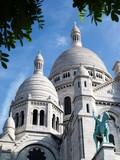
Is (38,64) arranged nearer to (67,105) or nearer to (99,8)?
(67,105)

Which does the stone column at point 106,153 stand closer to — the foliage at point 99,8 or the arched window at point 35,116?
the arched window at point 35,116

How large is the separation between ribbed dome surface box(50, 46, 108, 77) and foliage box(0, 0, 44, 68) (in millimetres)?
33288

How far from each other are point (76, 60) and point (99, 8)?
114 ft

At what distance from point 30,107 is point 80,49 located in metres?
16.9

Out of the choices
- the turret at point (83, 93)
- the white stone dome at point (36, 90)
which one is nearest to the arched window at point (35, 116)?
the white stone dome at point (36, 90)

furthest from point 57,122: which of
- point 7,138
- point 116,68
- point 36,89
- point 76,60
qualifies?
point 76,60

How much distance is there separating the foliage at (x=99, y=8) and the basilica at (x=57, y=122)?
Result: 13449mm

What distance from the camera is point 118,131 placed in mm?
21438

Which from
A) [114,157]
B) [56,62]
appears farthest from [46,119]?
[56,62]

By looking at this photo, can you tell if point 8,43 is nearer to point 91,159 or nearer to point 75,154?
point 91,159

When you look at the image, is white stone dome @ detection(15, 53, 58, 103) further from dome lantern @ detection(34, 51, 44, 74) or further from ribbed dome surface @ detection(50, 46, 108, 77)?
ribbed dome surface @ detection(50, 46, 108, 77)

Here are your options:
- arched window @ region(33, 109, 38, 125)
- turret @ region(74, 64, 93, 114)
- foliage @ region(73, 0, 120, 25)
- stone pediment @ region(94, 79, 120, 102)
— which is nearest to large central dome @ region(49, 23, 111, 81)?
arched window @ region(33, 109, 38, 125)

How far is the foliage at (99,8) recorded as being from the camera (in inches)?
119

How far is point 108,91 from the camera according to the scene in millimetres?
23375
